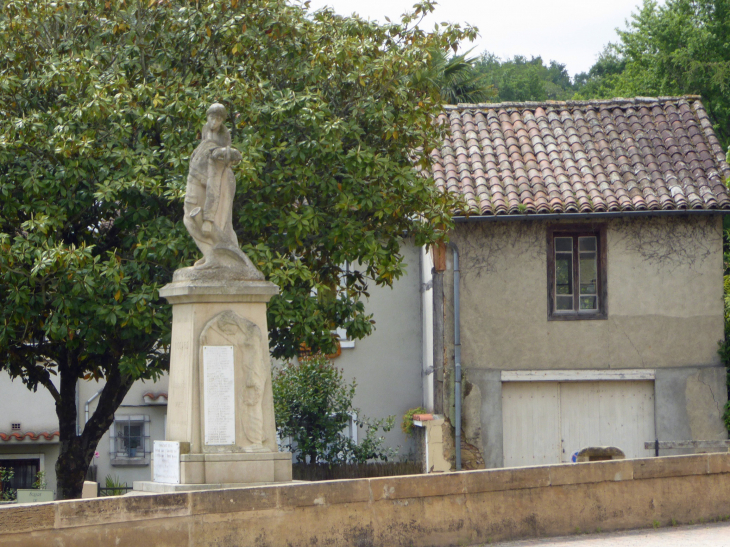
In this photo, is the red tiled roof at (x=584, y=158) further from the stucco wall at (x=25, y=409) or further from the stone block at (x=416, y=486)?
the stucco wall at (x=25, y=409)

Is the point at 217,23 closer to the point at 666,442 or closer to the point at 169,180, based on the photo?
the point at 169,180

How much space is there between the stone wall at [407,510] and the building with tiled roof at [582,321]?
708 centimetres

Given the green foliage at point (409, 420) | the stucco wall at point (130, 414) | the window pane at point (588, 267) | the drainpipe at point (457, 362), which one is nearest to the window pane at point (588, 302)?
the window pane at point (588, 267)

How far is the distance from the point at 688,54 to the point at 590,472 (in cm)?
2137

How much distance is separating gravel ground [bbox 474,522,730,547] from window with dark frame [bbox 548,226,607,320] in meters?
7.92

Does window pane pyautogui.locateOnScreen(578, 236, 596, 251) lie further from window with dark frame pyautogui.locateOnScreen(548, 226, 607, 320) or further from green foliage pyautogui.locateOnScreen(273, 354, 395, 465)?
green foliage pyautogui.locateOnScreen(273, 354, 395, 465)

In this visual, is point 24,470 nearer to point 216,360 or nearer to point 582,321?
point 582,321

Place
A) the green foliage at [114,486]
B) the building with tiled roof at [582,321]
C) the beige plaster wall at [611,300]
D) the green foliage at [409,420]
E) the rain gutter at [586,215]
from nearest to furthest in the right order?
the rain gutter at [586,215]
the building with tiled roof at [582,321]
the beige plaster wall at [611,300]
the green foliage at [114,486]
the green foliage at [409,420]

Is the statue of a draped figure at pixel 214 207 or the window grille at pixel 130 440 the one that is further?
the window grille at pixel 130 440

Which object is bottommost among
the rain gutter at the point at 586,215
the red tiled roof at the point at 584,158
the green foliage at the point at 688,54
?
the rain gutter at the point at 586,215

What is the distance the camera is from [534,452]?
16.9 metres

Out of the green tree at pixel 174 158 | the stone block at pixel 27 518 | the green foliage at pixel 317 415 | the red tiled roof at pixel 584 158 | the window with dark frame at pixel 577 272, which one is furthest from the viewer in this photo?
the green foliage at pixel 317 415

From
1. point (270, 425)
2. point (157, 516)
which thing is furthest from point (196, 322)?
point (157, 516)

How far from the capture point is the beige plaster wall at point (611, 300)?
17.0 metres
